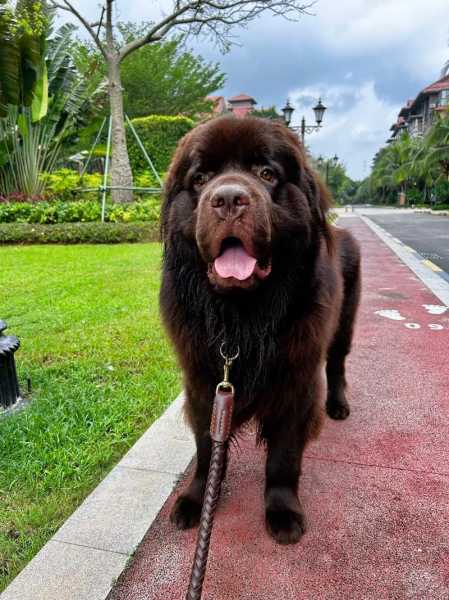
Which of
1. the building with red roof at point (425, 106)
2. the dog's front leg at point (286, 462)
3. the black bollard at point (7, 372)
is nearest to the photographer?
the dog's front leg at point (286, 462)

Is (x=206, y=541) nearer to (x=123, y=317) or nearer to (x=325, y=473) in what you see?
(x=325, y=473)

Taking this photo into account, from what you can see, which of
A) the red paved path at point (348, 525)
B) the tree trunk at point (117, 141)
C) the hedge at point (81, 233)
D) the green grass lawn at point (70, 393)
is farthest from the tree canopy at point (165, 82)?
the red paved path at point (348, 525)

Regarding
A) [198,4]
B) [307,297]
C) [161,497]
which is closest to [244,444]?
[161,497]

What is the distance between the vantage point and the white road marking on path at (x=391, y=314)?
5.13 meters

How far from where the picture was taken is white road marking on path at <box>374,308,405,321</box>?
513 centimetres

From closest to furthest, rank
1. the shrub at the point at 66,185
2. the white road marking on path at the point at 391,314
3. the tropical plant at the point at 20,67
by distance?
the white road marking on path at the point at 391,314 < the tropical plant at the point at 20,67 < the shrub at the point at 66,185

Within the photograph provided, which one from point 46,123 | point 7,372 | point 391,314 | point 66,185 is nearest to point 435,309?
point 391,314

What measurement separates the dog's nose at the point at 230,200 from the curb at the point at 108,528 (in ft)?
4.40

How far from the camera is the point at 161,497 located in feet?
6.79

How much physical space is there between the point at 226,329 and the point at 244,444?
1.09 m

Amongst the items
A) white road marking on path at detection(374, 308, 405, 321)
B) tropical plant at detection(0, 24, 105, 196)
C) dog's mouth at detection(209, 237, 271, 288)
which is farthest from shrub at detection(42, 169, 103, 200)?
dog's mouth at detection(209, 237, 271, 288)

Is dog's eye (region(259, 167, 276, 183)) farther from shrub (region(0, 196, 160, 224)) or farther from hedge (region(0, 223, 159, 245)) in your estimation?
shrub (region(0, 196, 160, 224))

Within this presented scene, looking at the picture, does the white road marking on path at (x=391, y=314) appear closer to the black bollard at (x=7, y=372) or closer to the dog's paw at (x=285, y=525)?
the dog's paw at (x=285, y=525)

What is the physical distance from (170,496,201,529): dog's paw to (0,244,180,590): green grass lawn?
466mm
